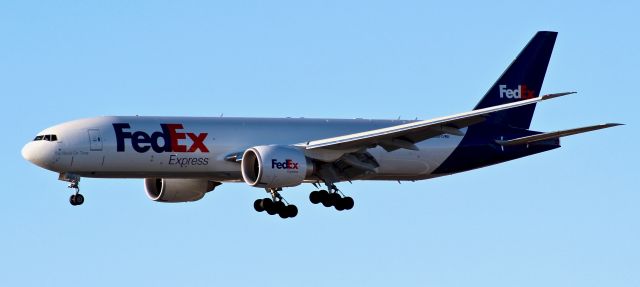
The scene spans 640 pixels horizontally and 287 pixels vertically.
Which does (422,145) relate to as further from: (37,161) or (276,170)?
(37,161)

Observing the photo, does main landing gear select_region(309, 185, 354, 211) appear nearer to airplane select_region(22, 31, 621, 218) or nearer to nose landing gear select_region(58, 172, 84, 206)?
airplane select_region(22, 31, 621, 218)

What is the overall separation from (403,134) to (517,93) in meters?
12.2

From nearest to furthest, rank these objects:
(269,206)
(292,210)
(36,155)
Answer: (36,155), (292,210), (269,206)

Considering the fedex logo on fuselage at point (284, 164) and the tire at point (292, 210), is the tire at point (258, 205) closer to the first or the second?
the tire at point (292, 210)

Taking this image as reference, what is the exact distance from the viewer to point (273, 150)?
191 feet

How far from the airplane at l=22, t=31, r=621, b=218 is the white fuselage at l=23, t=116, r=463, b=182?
0.04m

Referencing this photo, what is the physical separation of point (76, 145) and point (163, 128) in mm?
3622


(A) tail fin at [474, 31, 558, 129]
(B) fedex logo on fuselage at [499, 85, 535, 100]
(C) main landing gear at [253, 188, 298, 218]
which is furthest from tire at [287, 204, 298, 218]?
(B) fedex logo on fuselage at [499, 85, 535, 100]

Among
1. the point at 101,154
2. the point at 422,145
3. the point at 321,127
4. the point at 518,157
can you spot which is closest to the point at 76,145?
the point at 101,154

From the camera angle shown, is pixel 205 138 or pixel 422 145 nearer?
pixel 205 138

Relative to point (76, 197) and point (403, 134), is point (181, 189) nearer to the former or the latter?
point (76, 197)

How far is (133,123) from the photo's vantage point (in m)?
59.2

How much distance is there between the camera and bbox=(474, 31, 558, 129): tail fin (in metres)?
67.5

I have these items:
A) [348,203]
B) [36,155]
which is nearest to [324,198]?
[348,203]
